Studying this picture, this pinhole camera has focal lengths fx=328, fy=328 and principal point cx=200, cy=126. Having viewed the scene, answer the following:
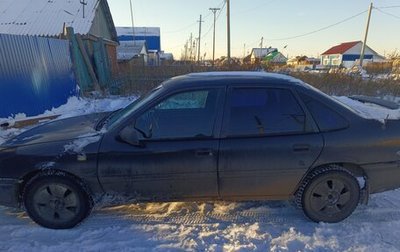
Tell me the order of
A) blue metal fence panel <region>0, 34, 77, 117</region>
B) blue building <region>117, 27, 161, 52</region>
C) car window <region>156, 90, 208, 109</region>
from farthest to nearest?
blue building <region>117, 27, 161, 52</region>, blue metal fence panel <region>0, 34, 77, 117</region>, car window <region>156, 90, 208, 109</region>

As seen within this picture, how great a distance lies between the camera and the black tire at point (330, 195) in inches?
136

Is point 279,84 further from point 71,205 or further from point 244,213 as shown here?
point 71,205

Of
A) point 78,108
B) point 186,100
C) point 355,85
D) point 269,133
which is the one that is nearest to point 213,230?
point 269,133

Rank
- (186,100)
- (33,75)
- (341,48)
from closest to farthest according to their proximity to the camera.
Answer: (186,100)
(33,75)
(341,48)

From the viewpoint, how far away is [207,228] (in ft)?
11.1

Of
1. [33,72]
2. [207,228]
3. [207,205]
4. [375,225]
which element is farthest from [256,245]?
[33,72]

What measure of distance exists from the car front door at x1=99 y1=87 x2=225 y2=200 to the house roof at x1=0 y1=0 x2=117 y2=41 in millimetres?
16416

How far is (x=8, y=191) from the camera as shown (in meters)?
3.35

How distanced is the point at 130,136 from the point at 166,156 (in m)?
0.41

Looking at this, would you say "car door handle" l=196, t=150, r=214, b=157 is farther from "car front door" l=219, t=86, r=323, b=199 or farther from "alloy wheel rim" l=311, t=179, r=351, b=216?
"alloy wheel rim" l=311, t=179, r=351, b=216

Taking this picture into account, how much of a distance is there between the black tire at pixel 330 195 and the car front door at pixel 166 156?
39.8 inches

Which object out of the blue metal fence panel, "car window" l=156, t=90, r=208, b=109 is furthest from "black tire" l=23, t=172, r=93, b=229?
the blue metal fence panel

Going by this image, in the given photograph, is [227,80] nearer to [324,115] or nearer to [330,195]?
[324,115]

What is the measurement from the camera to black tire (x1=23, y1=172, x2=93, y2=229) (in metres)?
3.34
